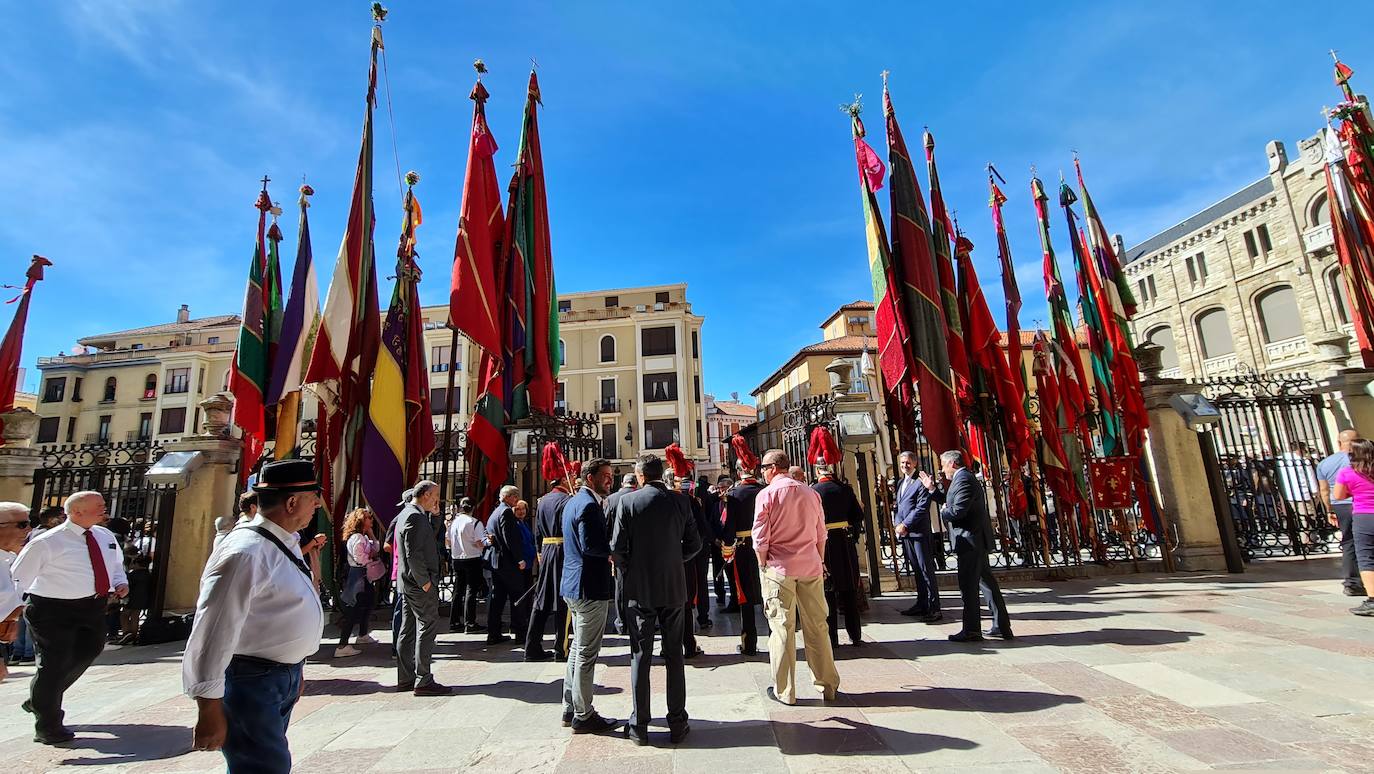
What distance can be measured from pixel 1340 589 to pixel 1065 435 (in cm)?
403

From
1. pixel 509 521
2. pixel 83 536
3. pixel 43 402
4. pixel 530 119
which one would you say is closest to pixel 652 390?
pixel 530 119

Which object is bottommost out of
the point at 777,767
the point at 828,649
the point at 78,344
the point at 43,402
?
the point at 777,767

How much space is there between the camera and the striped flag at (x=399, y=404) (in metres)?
8.39

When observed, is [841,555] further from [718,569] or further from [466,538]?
[466,538]

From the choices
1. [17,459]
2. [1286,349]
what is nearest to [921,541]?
[17,459]

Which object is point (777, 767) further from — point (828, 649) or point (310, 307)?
point (310, 307)

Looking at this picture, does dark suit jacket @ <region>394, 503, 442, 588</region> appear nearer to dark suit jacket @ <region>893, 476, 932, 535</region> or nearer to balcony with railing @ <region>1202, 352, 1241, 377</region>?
dark suit jacket @ <region>893, 476, 932, 535</region>

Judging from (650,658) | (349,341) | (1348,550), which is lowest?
(650,658)

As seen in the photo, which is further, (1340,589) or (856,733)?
(1340,589)

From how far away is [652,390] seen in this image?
40250 mm

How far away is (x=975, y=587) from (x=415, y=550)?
18.0ft

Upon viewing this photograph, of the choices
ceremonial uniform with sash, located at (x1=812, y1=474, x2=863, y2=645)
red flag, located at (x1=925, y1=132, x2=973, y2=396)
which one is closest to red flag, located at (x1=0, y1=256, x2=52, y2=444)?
ceremonial uniform with sash, located at (x1=812, y1=474, x2=863, y2=645)

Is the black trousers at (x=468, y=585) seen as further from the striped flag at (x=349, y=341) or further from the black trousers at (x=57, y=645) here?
the black trousers at (x=57, y=645)

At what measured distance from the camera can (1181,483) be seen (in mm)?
10078
